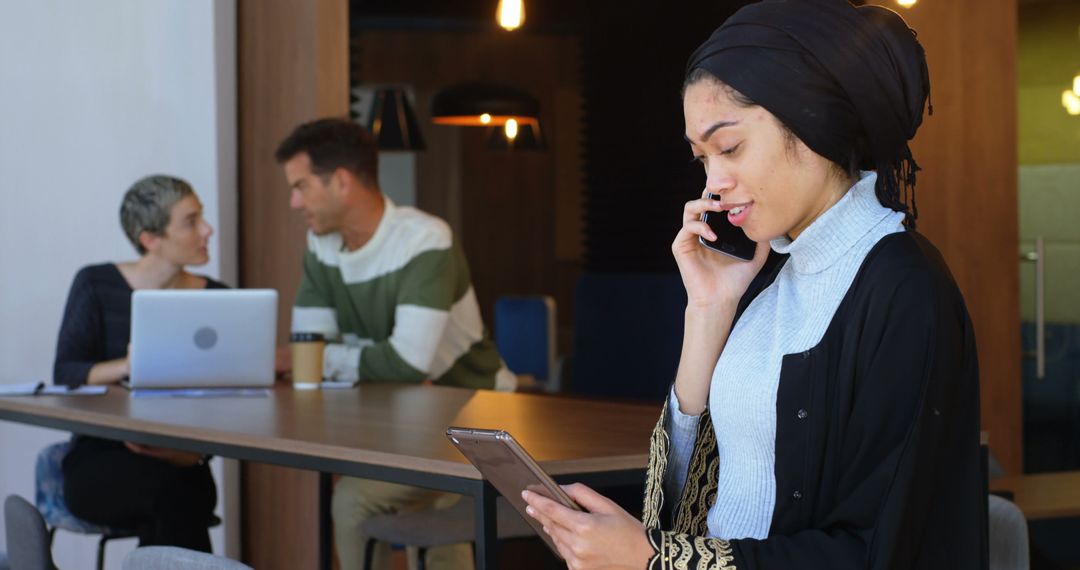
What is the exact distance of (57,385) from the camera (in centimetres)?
412

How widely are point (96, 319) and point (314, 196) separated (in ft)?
2.70

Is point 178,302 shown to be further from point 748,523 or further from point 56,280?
point 748,523

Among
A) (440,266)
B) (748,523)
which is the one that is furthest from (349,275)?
(748,523)

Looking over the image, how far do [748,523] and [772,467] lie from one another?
9cm

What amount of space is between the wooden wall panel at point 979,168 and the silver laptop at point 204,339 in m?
2.86

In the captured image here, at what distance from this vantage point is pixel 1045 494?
4215 mm

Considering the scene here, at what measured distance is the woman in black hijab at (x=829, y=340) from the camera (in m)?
1.53

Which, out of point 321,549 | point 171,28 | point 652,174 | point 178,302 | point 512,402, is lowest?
point 321,549

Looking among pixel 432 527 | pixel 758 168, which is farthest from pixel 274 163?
pixel 758 168

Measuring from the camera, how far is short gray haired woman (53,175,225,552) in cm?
398

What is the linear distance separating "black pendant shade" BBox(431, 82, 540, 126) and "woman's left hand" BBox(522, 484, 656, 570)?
4342 mm

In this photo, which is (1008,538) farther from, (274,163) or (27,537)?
(274,163)

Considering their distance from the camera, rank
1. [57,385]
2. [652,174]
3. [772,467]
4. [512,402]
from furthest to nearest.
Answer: [652,174]
[57,385]
[512,402]
[772,467]

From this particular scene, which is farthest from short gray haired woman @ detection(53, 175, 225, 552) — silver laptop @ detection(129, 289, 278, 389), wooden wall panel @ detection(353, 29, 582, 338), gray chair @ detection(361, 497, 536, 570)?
wooden wall panel @ detection(353, 29, 582, 338)
